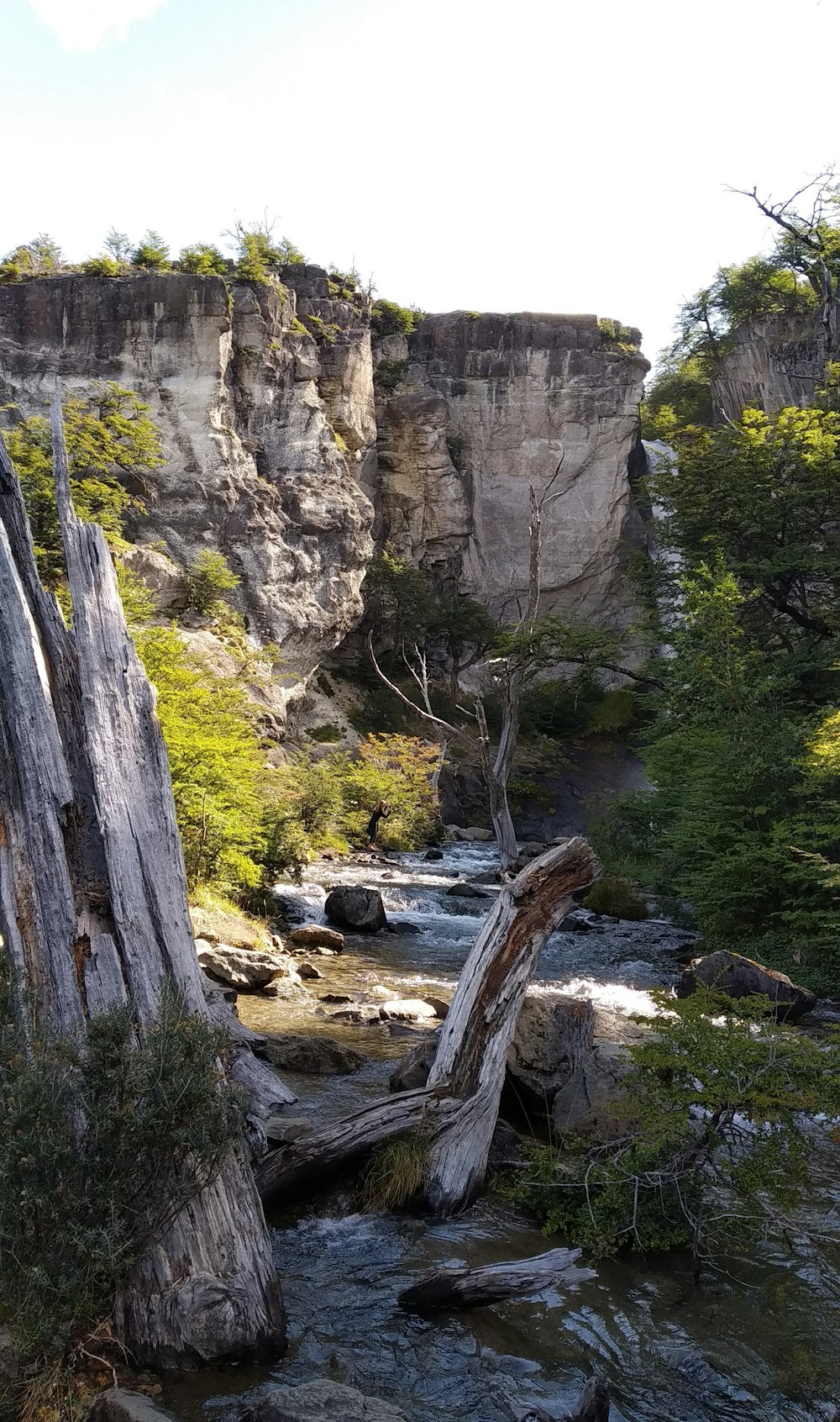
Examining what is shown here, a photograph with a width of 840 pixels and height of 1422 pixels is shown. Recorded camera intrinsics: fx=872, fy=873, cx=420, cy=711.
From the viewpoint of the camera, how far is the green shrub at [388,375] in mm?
40219

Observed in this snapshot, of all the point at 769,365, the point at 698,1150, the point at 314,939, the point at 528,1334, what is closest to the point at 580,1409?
the point at 528,1334

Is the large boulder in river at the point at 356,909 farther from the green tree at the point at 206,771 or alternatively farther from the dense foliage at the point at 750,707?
the dense foliage at the point at 750,707

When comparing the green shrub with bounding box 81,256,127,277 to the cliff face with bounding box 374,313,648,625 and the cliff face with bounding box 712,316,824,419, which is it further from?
the cliff face with bounding box 712,316,824,419

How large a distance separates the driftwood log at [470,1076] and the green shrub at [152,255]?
106 ft

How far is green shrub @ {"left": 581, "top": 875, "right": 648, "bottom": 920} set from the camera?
55.8ft

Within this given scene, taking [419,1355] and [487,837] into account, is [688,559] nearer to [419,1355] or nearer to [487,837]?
[487,837]

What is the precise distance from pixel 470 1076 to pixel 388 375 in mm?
39114

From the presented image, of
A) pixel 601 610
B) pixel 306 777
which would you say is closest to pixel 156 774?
pixel 306 777

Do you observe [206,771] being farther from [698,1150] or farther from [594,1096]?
[698,1150]

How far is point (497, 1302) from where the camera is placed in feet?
14.5

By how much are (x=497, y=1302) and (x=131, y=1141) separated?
2206mm

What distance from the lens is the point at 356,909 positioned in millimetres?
14570

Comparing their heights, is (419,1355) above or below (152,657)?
below

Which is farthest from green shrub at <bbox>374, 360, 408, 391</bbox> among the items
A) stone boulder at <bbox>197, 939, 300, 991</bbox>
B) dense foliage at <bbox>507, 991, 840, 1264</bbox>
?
dense foliage at <bbox>507, 991, 840, 1264</bbox>
